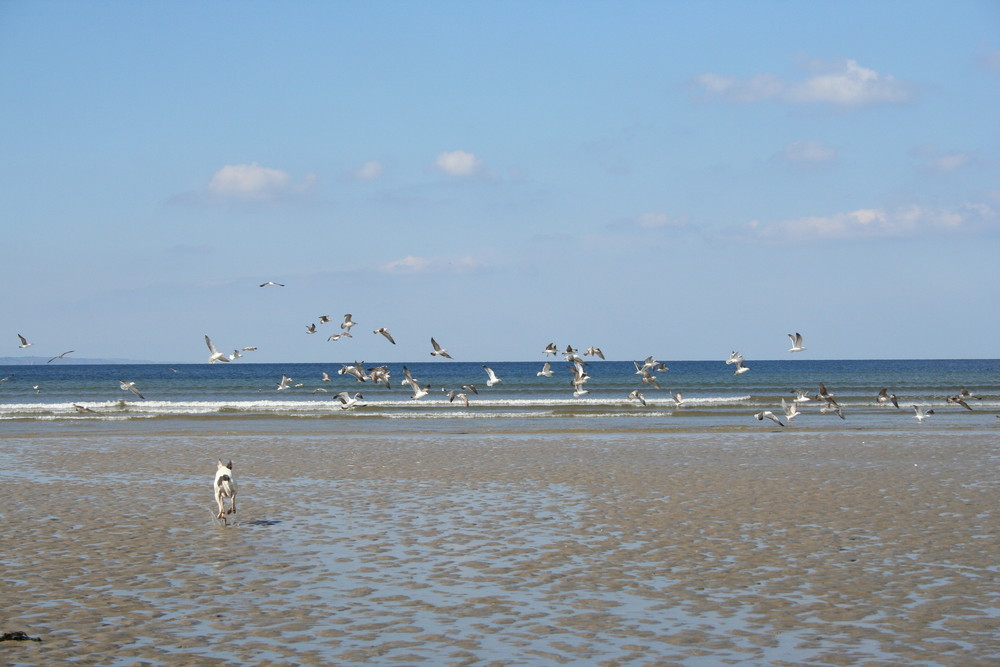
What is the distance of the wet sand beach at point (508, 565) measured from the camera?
27.8 ft

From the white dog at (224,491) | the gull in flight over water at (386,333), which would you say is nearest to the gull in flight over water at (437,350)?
the gull in flight over water at (386,333)

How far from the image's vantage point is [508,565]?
1157cm

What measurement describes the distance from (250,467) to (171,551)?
410 inches

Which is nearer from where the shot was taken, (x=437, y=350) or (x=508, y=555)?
(x=508, y=555)

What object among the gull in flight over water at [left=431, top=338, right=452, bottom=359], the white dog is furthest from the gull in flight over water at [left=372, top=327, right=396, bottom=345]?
the white dog

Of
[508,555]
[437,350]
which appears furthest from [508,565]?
[437,350]

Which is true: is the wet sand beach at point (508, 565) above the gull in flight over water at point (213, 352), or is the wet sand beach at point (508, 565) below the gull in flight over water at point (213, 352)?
below

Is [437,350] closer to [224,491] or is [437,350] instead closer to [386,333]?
[386,333]

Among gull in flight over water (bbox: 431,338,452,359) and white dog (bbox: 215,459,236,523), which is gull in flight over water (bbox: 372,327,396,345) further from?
white dog (bbox: 215,459,236,523)

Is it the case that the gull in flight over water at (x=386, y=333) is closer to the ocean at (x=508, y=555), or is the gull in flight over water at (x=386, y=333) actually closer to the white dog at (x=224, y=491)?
the ocean at (x=508, y=555)

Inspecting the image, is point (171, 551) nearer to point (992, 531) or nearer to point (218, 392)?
point (992, 531)

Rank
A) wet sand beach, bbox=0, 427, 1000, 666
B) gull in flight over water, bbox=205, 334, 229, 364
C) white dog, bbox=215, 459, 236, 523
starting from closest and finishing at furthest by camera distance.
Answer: wet sand beach, bbox=0, 427, 1000, 666 → white dog, bbox=215, 459, 236, 523 → gull in flight over water, bbox=205, 334, 229, 364

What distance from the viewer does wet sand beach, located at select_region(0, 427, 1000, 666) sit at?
8.46m

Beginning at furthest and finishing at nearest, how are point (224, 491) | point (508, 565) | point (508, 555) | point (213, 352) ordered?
1. point (213, 352)
2. point (224, 491)
3. point (508, 555)
4. point (508, 565)
